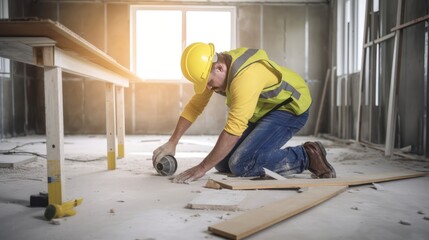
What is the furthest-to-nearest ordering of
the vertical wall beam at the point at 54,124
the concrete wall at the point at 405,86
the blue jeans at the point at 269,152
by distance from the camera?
the concrete wall at the point at 405,86, the blue jeans at the point at 269,152, the vertical wall beam at the point at 54,124

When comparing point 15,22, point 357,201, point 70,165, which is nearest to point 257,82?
point 357,201

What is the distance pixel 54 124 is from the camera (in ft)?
5.44

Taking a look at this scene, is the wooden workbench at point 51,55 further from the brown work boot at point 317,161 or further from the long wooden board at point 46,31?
the brown work boot at point 317,161

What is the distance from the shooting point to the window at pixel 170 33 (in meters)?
7.46

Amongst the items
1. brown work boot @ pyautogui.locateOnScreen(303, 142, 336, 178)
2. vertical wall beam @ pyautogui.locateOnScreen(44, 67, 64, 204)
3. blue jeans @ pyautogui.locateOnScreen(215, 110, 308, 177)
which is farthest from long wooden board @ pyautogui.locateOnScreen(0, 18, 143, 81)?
brown work boot @ pyautogui.locateOnScreen(303, 142, 336, 178)

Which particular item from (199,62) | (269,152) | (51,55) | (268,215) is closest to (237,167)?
(269,152)

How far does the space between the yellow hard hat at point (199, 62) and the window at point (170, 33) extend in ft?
17.7

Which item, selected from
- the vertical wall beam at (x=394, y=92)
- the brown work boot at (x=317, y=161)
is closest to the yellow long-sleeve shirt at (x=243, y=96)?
the brown work boot at (x=317, y=161)

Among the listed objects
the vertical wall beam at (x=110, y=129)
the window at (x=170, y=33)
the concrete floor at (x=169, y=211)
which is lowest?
the concrete floor at (x=169, y=211)

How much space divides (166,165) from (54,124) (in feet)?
3.50

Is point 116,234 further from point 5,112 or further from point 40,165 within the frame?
point 5,112

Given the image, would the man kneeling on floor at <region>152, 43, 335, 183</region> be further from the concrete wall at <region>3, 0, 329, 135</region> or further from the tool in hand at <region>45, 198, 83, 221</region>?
the concrete wall at <region>3, 0, 329, 135</region>

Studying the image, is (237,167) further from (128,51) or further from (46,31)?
(128,51)

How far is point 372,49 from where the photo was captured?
187 inches
